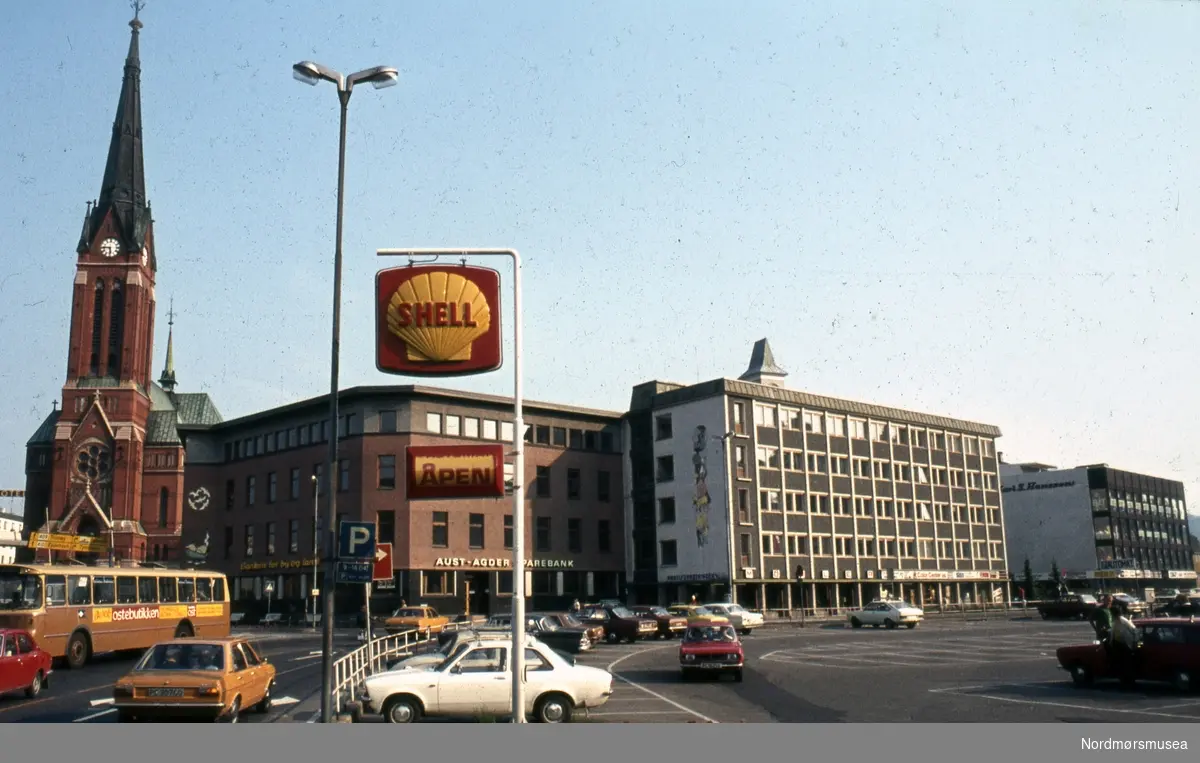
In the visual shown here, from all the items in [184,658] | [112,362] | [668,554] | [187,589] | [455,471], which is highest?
[112,362]

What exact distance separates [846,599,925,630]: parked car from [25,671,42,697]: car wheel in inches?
1798

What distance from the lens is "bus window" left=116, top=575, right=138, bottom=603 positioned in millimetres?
32781

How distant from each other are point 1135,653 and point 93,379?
98.8 m

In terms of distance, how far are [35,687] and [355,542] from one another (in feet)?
37.0

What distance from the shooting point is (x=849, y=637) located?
4941cm

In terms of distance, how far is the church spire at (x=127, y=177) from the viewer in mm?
101062

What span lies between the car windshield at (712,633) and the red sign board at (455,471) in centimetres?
1328

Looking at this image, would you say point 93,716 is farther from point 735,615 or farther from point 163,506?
point 163,506

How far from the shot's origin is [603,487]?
265 feet

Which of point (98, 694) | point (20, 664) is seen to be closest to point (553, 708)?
point (98, 694)

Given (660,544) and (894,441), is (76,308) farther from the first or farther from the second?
(894,441)

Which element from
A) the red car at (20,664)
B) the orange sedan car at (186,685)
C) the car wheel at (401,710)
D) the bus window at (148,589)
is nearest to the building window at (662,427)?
the bus window at (148,589)
